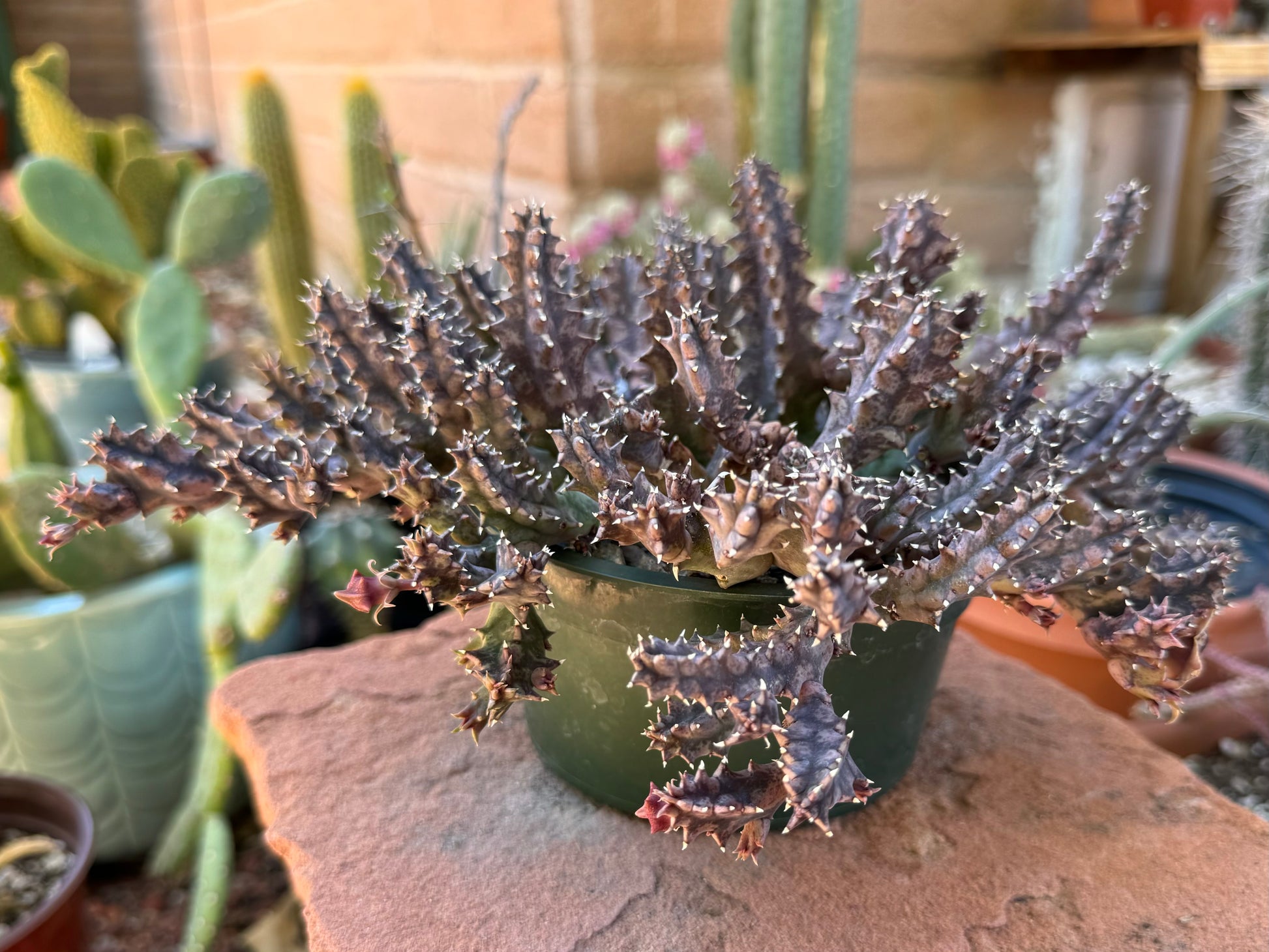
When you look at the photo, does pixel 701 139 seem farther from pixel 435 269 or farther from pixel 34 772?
pixel 34 772

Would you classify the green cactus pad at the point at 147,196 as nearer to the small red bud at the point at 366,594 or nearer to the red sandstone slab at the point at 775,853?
the red sandstone slab at the point at 775,853

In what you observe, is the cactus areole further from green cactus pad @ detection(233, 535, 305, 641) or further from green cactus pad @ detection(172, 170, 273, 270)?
green cactus pad @ detection(172, 170, 273, 270)

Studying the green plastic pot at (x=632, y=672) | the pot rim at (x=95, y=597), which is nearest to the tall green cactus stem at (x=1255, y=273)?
the green plastic pot at (x=632, y=672)

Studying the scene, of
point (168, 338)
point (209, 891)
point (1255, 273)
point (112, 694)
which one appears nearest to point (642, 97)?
point (168, 338)

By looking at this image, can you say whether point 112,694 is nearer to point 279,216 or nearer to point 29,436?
point 29,436

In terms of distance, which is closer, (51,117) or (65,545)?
(65,545)

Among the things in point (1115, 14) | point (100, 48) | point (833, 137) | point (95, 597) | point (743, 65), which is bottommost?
point (95, 597)

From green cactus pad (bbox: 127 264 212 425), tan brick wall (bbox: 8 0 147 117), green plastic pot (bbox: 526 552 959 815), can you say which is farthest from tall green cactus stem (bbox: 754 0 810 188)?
tan brick wall (bbox: 8 0 147 117)

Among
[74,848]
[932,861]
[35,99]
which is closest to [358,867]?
[932,861]
